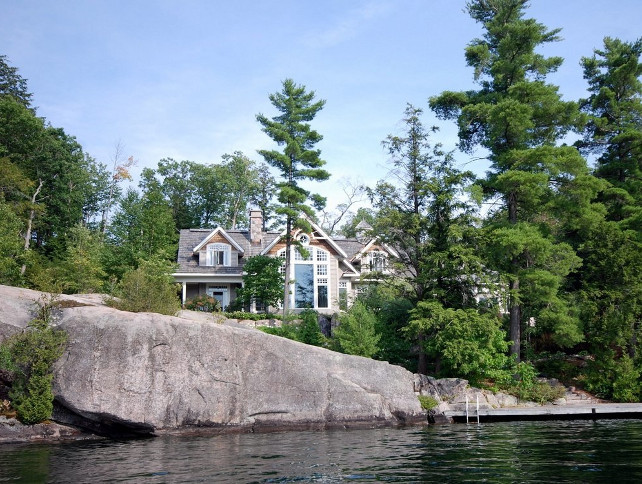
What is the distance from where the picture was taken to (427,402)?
23.2 metres

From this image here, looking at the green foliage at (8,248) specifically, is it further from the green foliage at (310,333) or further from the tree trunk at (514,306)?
the tree trunk at (514,306)

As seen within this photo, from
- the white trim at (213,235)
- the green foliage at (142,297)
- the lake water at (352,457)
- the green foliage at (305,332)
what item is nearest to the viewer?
the lake water at (352,457)

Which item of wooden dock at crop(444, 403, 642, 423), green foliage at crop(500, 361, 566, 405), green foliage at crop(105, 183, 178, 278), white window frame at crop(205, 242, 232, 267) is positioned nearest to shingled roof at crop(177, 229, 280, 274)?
white window frame at crop(205, 242, 232, 267)

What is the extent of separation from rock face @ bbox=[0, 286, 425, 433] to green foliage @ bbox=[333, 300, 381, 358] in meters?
3.62

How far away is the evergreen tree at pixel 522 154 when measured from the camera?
2584 centimetres

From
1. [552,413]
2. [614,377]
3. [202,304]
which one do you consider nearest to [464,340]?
[552,413]

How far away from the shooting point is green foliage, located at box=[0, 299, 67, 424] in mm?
18562

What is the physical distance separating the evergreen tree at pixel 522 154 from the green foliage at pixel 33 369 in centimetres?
1883

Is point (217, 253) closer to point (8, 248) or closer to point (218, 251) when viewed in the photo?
point (218, 251)

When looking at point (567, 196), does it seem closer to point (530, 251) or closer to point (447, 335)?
point (530, 251)

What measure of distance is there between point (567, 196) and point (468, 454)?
56.8 ft

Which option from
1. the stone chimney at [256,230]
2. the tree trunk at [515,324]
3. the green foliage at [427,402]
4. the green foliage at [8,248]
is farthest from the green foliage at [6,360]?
the stone chimney at [256,230]

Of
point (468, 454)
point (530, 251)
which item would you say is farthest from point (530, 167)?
point (468, 454)

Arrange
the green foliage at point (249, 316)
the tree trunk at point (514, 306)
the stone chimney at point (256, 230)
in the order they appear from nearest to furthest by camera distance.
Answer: the tree trunk at point (514, 306) < the green foliage at point (249, 316) < the stone chimney at point (256, 230)
